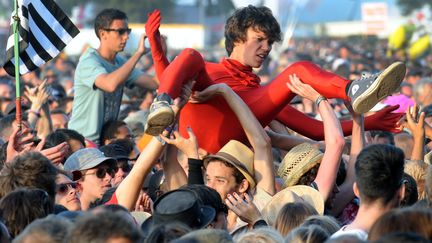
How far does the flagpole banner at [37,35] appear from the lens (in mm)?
10086

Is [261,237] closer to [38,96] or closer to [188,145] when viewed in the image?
[188,145]

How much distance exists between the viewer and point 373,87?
7910 millimetres

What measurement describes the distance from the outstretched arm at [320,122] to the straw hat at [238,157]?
1.14 m

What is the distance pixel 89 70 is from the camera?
11.9 meters

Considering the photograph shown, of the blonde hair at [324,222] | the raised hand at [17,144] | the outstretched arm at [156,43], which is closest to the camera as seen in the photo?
the blonde hair at [324,222]

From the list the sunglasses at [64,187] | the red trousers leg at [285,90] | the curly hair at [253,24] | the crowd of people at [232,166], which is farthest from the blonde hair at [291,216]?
the curly hair at [253,24]

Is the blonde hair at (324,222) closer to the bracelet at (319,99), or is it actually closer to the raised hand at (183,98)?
the raised hand at (183,98)

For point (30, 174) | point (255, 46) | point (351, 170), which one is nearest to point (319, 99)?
point (351, 170)

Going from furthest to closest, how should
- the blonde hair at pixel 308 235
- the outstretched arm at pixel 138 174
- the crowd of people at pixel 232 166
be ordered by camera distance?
the outstretched arm at pixel 138 174 → the crowd of people at pixel 232 166 → the blonde hair at pixel 308 235

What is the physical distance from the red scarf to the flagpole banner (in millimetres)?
1975

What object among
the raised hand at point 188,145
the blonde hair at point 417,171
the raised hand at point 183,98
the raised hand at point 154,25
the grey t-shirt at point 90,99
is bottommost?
the grey t-shirt at point 90,99

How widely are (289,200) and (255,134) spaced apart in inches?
32.4

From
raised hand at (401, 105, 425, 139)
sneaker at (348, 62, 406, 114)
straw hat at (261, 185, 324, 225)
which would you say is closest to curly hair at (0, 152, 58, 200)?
straw hat at (261, 185, 324, 225)

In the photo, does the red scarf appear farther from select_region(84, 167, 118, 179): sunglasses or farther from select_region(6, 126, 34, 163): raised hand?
select_region(6, 126, 34, 163): raised hand
